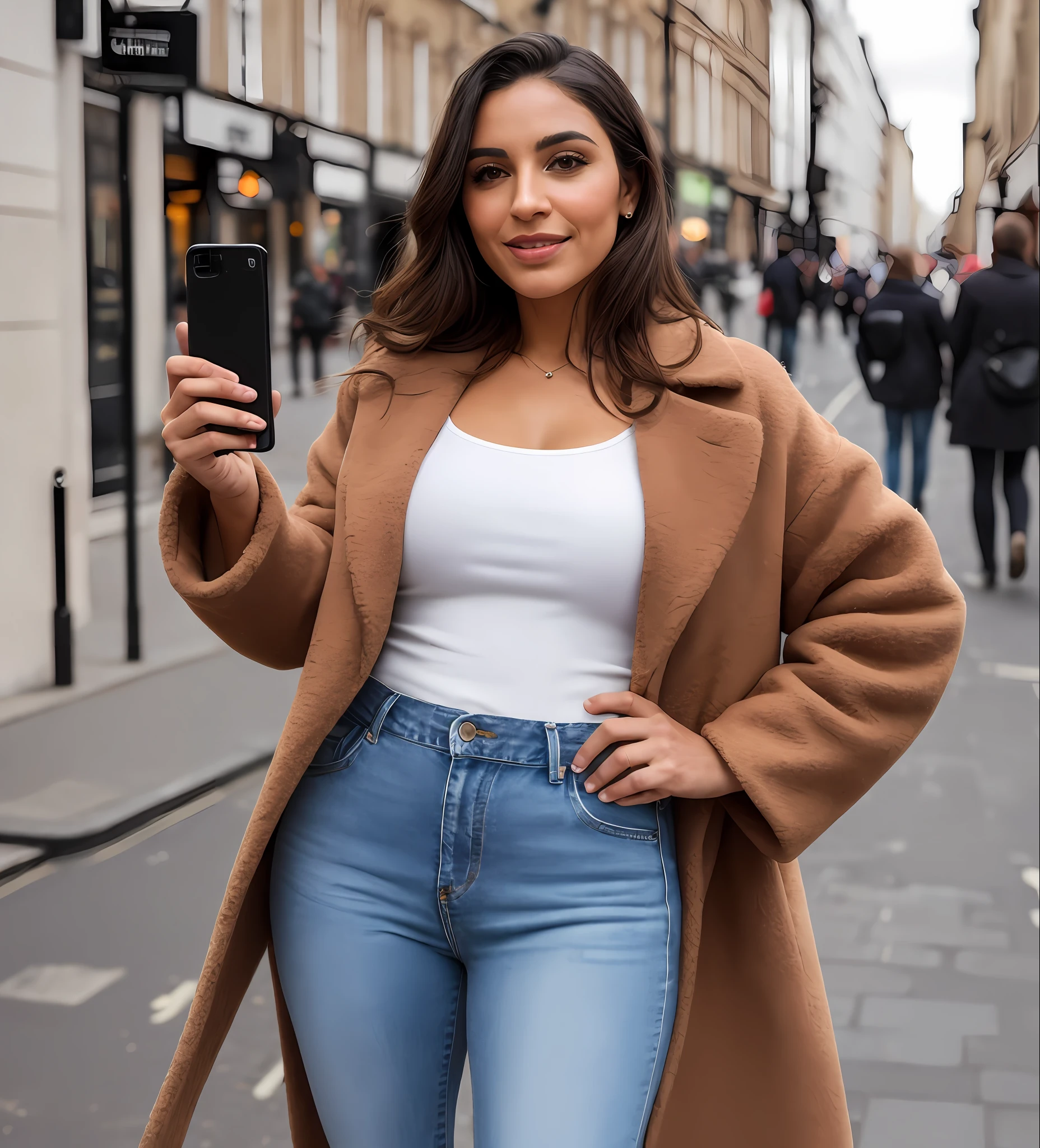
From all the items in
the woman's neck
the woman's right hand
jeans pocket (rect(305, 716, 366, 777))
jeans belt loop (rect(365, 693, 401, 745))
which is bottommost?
jeans pocket (rect(305, 716, 366, 777))

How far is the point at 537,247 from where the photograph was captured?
66.7 inches

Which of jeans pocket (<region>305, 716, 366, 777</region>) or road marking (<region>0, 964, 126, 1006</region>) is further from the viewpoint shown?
road marking (<region>0, 964, 126, 1006</region>)

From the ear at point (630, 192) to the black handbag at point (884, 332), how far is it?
8471 millimetres

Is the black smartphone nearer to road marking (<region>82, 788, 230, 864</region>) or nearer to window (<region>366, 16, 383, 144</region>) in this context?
road marking (<region>82, 788, 230, 864</region>)

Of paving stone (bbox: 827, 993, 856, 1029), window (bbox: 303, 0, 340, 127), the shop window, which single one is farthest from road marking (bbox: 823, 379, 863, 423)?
paving stone (bbox: 827, 993, 856, 1029)

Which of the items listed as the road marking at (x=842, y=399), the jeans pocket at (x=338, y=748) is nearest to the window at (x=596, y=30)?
the road marking at (x=842, y=399)

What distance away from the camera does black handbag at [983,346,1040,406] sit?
854cm

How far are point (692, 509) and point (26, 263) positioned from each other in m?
6.07

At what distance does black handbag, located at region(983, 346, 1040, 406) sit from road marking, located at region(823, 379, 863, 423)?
248 inches

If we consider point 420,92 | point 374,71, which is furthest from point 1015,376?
point 420,92

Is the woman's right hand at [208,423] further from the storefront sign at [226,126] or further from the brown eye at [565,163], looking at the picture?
the storefront sign at [226,126]

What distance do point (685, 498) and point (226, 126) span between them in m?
11.0

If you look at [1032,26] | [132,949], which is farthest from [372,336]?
[1032,26]

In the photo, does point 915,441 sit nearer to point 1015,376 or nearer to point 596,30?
point 1015,376
